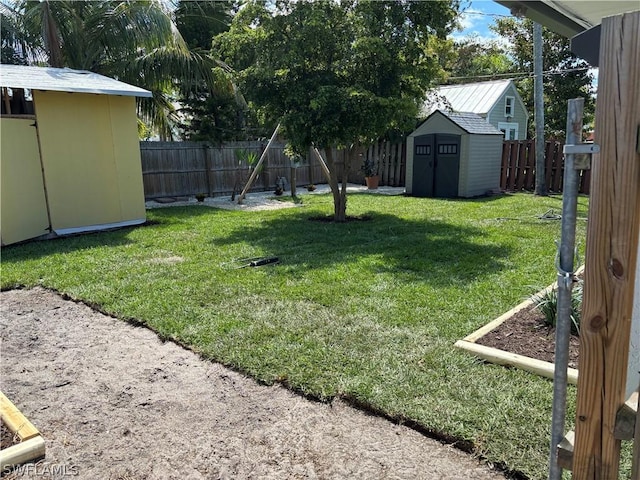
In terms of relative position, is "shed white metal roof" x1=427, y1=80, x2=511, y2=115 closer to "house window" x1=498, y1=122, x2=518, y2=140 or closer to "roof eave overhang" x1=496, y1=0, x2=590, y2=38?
"house window" x1=498, y1=122, x2=518, y2=140

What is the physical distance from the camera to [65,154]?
811 cm

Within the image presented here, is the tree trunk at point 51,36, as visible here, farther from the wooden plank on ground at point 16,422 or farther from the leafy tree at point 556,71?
the leafy tree at point 556,71

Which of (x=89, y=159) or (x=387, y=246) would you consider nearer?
(x=387, y=246)

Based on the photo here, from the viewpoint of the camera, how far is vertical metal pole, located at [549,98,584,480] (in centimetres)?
134

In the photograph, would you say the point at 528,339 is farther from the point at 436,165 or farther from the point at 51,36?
the point at 51,36

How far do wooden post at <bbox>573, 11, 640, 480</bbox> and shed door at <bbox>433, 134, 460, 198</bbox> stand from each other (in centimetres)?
1200

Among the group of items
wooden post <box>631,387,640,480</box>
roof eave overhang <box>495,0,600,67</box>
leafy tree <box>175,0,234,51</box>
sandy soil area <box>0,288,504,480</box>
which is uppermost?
leafy tree <box>175,0,234,51</box>

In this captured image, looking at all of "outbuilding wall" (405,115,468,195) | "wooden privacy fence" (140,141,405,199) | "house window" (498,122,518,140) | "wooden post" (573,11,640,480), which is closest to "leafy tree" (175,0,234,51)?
"wooden privacy fence" (140,141,405,199)

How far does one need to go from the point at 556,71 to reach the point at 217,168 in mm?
15889

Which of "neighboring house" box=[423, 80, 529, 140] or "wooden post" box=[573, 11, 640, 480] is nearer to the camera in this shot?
"wooden post" box=[573, 11, 640, 480]

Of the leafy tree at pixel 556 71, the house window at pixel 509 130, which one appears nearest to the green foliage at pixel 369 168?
the house window at pixel 509 130

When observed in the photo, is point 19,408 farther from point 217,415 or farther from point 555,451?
point 555,451

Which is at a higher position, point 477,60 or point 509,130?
point 477,60

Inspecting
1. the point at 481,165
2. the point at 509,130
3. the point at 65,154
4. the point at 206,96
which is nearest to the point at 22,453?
the point at 65,154
